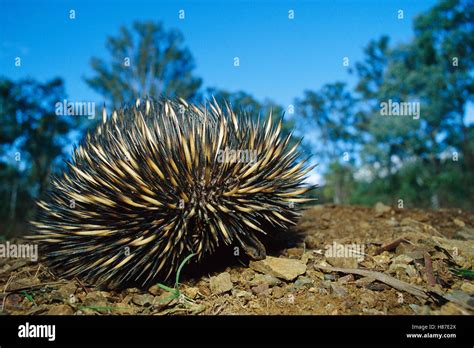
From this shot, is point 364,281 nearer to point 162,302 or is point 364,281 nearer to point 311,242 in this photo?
point 311,242

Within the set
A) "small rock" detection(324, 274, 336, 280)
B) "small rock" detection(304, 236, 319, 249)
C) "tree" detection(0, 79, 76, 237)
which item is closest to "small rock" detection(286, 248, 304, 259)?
"small rock" detection(304, 236, 319, 249)

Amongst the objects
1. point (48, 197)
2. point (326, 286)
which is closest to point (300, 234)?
point (326, 286)

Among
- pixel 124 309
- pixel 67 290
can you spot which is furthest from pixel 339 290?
pixel 67 290

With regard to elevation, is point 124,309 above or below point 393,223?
below

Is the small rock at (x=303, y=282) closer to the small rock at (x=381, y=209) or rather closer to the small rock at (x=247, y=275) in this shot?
the small rock at (x=247, y=275)

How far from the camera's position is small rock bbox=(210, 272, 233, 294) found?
290cm

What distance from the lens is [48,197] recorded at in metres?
3.63

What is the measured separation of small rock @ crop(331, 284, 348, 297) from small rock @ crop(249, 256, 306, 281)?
0.30m

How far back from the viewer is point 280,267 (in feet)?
10.1

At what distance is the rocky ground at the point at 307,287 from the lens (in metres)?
2.60

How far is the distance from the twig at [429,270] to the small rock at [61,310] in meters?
2.84

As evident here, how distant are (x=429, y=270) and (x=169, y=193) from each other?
2283mm

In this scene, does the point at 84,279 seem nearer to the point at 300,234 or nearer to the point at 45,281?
the point at 45,281
